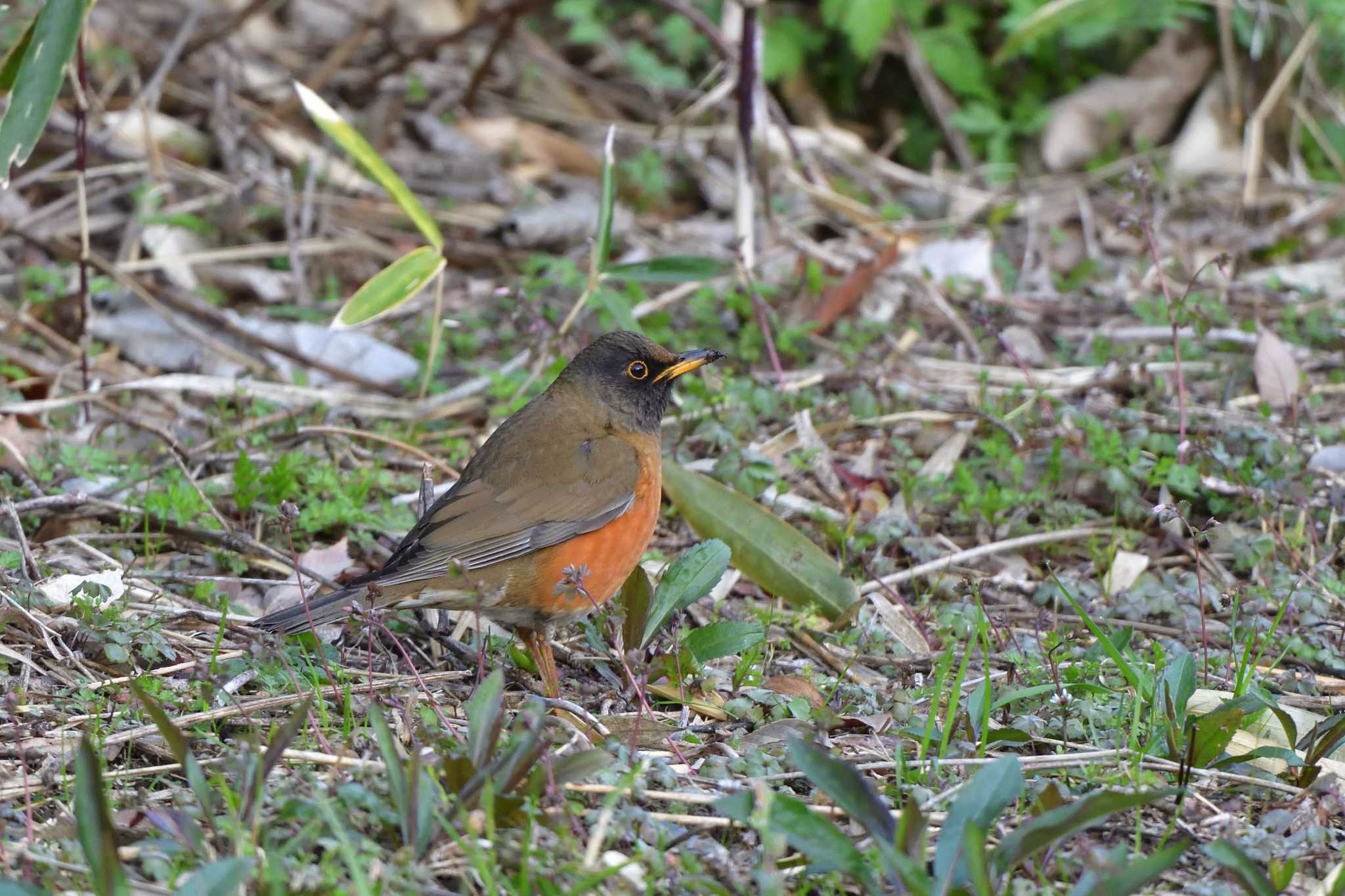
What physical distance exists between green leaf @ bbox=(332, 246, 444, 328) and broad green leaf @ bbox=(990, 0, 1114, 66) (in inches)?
161

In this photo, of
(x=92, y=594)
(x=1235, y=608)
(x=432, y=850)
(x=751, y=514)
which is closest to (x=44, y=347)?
(x=92, y=594)

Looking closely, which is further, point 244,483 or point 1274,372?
point 1274,372

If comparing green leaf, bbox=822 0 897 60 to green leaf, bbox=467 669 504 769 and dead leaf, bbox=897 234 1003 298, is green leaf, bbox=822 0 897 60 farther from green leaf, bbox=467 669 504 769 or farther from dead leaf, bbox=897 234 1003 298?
green leaf, bbox=467 669 504 769

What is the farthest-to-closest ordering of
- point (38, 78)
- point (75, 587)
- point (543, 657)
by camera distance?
1. point (38, 78)
2. point (543, 657)
3. point (75, 587)

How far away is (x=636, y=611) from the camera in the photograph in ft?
14.9

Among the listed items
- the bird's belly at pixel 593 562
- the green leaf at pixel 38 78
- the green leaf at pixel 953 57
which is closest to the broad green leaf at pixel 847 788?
the bird's belly at pixel 593 562

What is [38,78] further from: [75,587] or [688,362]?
[688,362]

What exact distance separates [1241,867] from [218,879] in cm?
205

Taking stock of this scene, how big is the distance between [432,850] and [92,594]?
1550mm

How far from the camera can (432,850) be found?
3.14m

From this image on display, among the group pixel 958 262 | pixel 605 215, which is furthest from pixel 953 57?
pixel 605 215

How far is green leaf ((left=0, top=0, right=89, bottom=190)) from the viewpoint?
4.78 metres

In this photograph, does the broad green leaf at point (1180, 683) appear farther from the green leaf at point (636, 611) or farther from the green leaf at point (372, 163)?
the green leaf at point (372, 163)

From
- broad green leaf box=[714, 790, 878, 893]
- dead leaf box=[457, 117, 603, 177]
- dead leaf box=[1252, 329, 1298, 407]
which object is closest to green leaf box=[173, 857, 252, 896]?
broad green leaf box=[714, 790, 878, 893]
